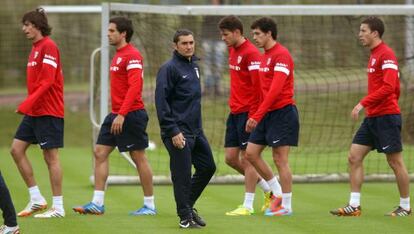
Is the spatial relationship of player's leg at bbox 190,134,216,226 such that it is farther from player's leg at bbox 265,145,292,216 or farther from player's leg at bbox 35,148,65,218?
player's leg at bbox 35,148,65,218

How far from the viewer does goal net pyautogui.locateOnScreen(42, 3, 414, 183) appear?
14281mm

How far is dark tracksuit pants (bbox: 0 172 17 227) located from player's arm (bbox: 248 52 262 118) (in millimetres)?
3270

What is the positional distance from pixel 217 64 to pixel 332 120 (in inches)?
97.1

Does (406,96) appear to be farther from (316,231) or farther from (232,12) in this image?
(316,231)

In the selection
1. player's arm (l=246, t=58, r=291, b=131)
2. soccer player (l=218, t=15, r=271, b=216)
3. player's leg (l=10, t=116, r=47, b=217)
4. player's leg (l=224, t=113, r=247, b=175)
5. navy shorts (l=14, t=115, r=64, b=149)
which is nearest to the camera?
player's arm (l=246, t=58, r=291, b=131)

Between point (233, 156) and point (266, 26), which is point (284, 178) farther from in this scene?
point (266, 26)

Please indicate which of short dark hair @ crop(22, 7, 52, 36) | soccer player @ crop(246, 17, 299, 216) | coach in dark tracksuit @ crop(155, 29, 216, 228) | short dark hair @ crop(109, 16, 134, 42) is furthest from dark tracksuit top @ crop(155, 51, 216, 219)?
short dark hair @ crop(22, 7, 52, 36)

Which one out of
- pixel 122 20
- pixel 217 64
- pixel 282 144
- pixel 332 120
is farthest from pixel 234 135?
pixel 332 120

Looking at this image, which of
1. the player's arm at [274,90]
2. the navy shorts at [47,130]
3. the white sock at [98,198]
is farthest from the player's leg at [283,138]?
the navy shorts at [47,130]

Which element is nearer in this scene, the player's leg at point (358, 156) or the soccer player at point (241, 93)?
the player's leg at point (358, 156)

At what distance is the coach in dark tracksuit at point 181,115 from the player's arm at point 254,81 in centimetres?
134

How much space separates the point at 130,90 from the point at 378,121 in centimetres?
256

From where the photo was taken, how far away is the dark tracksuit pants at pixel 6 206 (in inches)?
365

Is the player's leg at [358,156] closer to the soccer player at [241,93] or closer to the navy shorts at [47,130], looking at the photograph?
the soccer player at [241,93]
